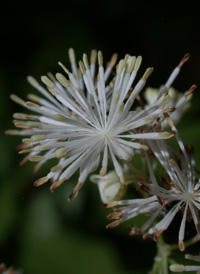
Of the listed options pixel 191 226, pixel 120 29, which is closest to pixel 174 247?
pixel 191 226

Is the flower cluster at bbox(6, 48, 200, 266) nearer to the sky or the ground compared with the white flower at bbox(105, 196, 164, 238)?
nearer to the sky

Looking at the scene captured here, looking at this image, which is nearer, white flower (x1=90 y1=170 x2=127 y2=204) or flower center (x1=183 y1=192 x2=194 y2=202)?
flower center (x1=183 y1=192 x2=194 y2=202)

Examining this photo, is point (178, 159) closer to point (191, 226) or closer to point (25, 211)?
point (191, 226)

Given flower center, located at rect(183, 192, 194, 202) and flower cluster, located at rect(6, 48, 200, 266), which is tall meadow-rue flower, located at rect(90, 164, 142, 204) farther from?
flower center, located at rect(183, 192, 194, 202)

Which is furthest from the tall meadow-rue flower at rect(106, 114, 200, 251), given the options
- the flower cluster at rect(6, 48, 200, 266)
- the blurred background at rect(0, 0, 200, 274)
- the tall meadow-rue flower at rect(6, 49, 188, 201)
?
the blurred background at rect(0, 0, 200, 274)

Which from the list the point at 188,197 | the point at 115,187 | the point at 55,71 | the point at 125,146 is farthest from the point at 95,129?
the point at 55,71

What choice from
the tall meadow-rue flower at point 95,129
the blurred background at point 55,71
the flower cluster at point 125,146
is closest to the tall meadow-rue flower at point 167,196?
the flower cluster at point 125,146

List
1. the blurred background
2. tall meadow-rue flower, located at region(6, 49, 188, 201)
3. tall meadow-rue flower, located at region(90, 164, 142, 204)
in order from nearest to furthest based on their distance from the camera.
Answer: tall meadow-rue flower, located at region(6, 49, 188, 201), tall meadow-rue flower, located at region(90, 164, 142, 204), the blurred background

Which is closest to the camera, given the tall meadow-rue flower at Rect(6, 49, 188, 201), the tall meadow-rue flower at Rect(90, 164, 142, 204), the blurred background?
the tall meadow-rue flower at Rect(6, 49, 188, 201)

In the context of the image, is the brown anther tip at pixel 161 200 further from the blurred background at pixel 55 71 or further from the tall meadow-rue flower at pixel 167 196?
the blurred background at pixel 55 71

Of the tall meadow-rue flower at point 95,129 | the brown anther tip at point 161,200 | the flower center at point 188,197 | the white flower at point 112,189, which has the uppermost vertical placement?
the tall meadow-rue flower at point 95,129
